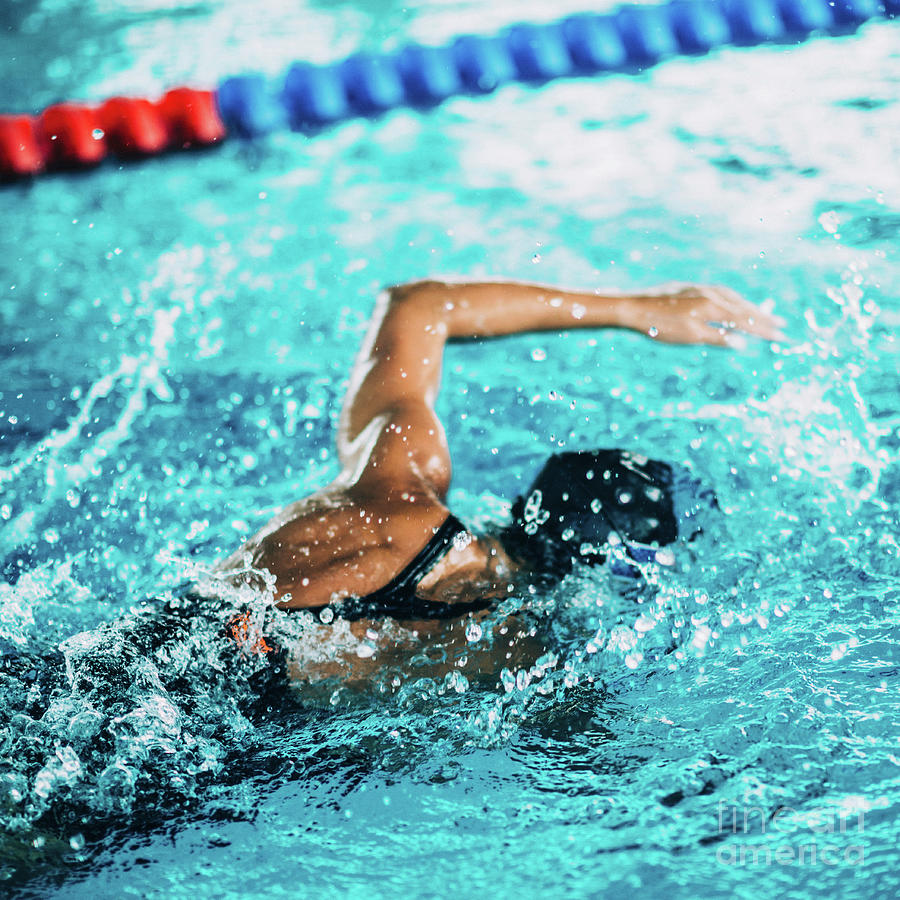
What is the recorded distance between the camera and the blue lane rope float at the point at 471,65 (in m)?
4.32

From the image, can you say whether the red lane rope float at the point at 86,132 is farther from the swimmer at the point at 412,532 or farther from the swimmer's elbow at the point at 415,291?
the swimmer at the point at 412,532

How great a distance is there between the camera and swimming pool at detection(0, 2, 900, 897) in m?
1.45

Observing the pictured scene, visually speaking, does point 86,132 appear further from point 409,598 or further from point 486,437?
point 409,598

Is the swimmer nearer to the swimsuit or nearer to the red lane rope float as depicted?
the swimsuit

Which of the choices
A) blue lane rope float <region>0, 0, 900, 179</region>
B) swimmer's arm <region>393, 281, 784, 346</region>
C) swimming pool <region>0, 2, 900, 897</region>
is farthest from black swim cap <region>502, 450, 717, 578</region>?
blue lane rope float <region>0, 0, 900, 179</region>

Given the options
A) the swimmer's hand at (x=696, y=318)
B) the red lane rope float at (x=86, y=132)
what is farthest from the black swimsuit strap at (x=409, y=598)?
the red lane rope float at (x=86, y=132)

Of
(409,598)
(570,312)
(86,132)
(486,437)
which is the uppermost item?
(86,132)

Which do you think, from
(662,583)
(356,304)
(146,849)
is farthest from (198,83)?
(146,849)

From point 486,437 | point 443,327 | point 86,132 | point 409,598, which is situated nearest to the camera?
point 409,598

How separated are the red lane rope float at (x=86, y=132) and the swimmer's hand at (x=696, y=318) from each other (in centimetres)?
273

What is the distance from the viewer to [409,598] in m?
1.60

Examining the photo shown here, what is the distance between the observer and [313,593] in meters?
1.56

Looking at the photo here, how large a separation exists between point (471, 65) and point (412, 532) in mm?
3322

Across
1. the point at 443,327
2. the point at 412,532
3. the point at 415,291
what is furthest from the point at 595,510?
the point at 415,291
